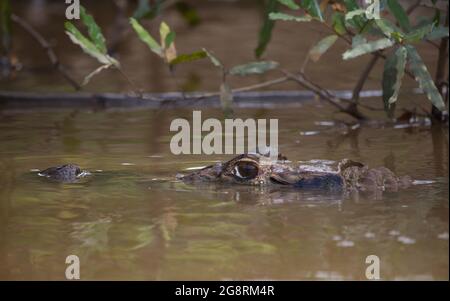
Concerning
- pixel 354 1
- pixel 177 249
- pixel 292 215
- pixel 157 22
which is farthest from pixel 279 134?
pixel 157 22

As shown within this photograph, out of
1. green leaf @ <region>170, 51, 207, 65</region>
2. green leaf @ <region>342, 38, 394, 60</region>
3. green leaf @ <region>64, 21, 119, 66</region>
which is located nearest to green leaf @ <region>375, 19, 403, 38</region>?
green leaf @ <region>342, 38, 394, 60</region>

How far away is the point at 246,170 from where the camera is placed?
15.2 feet

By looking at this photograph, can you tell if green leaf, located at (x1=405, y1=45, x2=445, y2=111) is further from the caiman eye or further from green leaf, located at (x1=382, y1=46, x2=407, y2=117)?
the caiman eye

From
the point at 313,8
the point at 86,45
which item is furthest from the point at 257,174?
the point at 86,45

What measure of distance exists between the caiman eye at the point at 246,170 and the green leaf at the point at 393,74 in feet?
2.25

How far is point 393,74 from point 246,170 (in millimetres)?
840

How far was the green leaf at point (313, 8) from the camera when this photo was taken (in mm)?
4875

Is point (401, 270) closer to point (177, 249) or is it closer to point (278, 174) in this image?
point (177, 249)

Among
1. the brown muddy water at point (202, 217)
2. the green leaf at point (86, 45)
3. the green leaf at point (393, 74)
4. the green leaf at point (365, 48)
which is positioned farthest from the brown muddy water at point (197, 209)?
the green leaf at point (365, 48)

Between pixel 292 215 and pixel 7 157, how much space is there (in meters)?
1.82

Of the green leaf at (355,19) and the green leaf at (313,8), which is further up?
the green leaf at (313,8)

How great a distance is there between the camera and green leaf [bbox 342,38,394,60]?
14.6 feet

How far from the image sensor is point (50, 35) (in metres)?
10.5

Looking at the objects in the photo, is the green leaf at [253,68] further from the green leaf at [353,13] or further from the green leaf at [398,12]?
the green leaf at [353,13]
